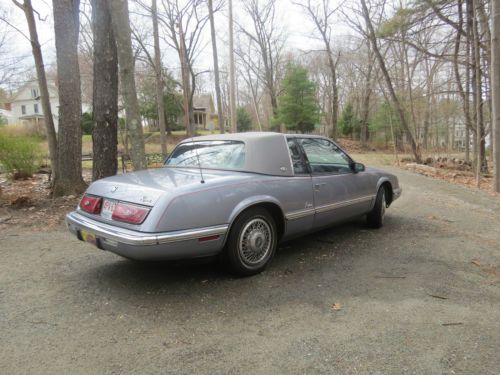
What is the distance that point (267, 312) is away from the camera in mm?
3094

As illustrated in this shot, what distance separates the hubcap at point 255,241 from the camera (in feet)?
12.1

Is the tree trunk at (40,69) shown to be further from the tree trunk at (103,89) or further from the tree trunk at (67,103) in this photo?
the tree trunk at (103,89)

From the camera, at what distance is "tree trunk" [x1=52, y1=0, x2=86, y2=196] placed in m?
7.69

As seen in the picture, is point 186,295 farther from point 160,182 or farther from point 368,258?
point 368,258

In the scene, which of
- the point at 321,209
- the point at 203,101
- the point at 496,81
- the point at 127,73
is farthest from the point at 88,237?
the point at 203,101

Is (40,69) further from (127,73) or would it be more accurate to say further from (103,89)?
(127,73)

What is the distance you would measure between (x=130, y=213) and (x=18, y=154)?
969 centimetres

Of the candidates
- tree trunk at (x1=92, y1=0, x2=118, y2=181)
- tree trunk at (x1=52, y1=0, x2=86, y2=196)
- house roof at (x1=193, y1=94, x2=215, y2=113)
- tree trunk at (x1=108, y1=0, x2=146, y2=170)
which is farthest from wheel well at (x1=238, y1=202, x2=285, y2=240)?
house roof at (x1=193, y1=94, x2=215, y2=113)

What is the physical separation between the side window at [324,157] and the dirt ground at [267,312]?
3.45 feet

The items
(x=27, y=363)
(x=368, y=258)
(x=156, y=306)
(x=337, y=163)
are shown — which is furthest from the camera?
(x=337, y=163)

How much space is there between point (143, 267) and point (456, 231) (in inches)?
185

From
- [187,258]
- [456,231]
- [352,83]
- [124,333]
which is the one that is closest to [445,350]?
[187,258]

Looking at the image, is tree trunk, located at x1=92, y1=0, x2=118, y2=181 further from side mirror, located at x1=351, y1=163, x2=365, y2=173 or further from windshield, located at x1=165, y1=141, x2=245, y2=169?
side mirror, located at x1=351, y1=163, x2=365, y2=173

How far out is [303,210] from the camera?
13.9 feet
